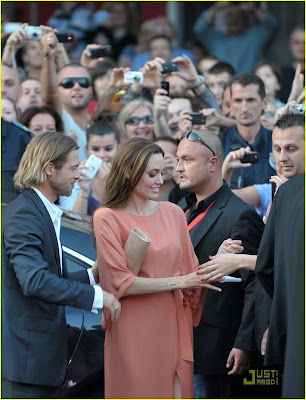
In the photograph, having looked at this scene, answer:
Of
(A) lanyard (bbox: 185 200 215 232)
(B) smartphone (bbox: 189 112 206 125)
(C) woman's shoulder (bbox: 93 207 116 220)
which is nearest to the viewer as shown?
(C) woman's shoulder (bbox: 93 207 116 220)

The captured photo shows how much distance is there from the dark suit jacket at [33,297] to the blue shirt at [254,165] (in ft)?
8.38

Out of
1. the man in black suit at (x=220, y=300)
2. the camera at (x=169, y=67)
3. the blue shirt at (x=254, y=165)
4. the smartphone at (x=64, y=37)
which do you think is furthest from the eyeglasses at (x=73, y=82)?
the man in black suit at (x=220, y=300)

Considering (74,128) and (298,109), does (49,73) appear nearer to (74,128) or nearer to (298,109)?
(74,128)

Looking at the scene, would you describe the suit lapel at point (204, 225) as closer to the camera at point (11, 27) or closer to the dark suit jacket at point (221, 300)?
the dark suit jacket at point (221, 300)

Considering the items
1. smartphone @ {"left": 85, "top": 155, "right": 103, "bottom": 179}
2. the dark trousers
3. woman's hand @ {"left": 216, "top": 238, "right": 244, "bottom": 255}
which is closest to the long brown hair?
woman's hand @ {"left": 216, "top": 238, "right": 244, "bottom": 255}

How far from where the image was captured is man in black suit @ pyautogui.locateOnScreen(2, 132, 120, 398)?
4402 millimetres

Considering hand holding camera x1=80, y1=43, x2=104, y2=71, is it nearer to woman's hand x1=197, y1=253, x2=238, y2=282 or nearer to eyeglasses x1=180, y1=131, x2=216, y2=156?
eyeglasses x1=180, y1=131, x2=216, y2=156

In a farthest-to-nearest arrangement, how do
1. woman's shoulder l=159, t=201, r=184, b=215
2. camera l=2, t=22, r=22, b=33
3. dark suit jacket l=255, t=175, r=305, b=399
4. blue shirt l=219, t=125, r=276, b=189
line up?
camera l=2, t=22, r=22, b=33
blue shirt l=219, t=125, r=276, b=189
woman's shoulder l=159, t=201, r=184, b=215
dark suit jacket l=255, t=175, r=305, b=399

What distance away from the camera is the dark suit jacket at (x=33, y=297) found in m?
4.39

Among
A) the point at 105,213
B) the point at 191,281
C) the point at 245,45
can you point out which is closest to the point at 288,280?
the point at 191,281

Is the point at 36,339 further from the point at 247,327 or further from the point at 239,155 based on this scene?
the point at 239,155

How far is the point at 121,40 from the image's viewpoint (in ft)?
40.5

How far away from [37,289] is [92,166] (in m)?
2.77

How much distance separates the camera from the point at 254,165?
7027 millimetres
